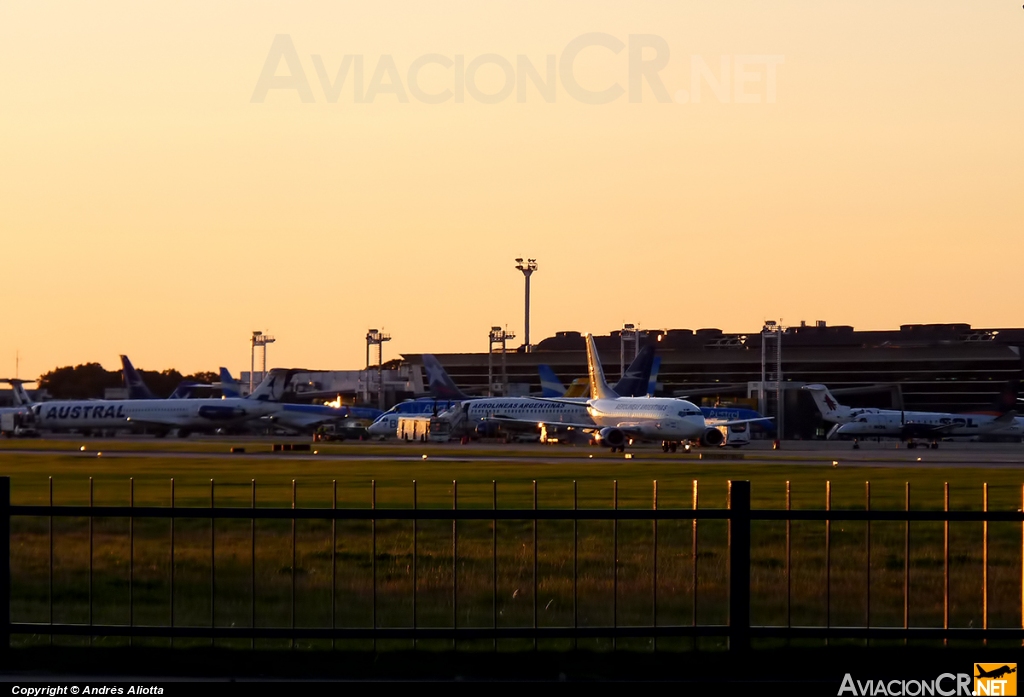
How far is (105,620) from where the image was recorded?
48.7 feet

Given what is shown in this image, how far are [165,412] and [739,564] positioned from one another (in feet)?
336

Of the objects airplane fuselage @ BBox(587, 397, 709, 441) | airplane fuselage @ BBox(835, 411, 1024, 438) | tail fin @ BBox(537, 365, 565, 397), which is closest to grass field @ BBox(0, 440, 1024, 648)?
airplane fuselage @ BBox(587, 397, 709, 441)

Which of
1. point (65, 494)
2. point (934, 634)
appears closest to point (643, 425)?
point (65, 494)

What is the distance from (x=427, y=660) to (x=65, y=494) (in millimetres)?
26078

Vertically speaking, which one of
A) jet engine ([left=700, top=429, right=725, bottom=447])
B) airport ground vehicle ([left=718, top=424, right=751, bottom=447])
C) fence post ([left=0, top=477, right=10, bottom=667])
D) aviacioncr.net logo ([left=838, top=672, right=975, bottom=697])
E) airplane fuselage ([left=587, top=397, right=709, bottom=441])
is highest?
fence post ([left=0, top=477, right=10, bottom=667])

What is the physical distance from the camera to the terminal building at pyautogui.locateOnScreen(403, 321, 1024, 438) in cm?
15850

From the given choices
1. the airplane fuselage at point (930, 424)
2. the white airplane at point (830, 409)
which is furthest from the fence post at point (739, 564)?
the white airplane at point (830, 409)

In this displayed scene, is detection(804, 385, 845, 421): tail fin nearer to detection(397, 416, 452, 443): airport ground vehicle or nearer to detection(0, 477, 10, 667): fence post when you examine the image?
detection(397, 416, 452, 443): airport ground vehicle

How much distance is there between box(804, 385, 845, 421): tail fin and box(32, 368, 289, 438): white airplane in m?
47.0

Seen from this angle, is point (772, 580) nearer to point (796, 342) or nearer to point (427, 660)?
point (427, 660)

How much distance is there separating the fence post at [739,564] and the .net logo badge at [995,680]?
1.87 meters

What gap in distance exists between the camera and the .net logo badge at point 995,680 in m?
10.1

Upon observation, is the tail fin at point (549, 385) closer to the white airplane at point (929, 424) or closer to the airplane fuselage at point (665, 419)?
the white airplane at point (929, 424)

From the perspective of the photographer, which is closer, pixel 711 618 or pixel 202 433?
pixel 711 618
